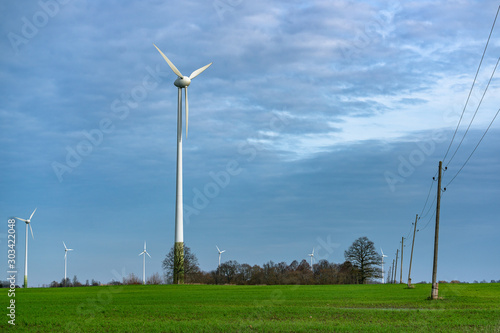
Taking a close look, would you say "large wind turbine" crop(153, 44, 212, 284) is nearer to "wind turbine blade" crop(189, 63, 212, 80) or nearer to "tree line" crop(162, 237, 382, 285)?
"wind turbine blade" crop(189, 63, 212, 80)

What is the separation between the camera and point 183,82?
80312 mm

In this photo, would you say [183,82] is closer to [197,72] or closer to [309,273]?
A: [197,72]

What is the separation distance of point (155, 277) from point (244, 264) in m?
47.9

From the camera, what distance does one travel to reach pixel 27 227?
251 ft

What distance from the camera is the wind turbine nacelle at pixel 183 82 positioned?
80.3m

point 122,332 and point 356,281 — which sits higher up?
point 122,332

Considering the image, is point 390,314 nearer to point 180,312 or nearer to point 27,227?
point 180,312

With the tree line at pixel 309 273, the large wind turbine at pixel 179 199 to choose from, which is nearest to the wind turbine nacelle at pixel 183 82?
the large wind turbine at pixel 179 199

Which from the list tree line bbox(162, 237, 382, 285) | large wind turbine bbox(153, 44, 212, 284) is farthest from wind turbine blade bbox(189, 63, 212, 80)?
tree line bbox(162, 237, 382, 285)

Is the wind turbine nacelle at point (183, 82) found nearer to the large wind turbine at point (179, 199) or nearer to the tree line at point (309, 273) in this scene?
the large wind turbine at point (179, 199)

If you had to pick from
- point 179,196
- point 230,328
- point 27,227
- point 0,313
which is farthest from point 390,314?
point 27,227

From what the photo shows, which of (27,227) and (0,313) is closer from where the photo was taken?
(0,313)

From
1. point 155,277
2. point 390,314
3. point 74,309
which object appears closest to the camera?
point 390,314

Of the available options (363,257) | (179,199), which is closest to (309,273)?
(363,257)
